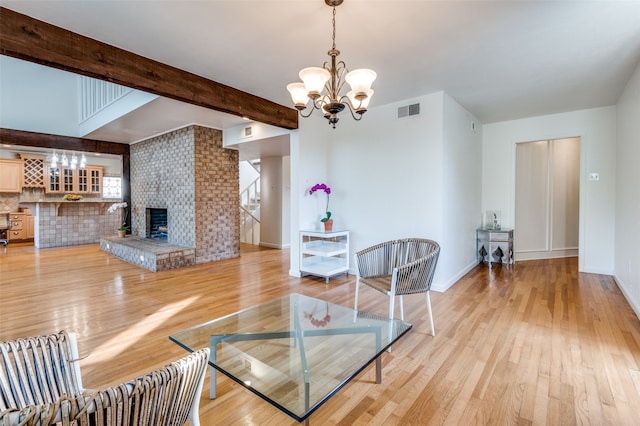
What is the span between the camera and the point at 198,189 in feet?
18.3

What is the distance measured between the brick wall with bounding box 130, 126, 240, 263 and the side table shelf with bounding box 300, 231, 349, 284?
2.10 meters

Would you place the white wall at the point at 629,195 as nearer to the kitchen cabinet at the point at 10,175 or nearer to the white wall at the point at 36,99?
the white wall at the point at 36,99

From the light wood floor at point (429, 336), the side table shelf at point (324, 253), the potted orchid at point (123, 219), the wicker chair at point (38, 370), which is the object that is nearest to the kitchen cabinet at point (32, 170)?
the potted orchid at point (123, 219)

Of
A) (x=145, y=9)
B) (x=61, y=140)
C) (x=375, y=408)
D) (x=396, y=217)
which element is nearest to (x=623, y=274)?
(x=396, y=217)

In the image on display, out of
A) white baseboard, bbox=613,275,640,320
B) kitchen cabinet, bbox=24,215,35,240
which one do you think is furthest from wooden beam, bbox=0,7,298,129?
kitchen cabinet, bbox=24,215,35,240

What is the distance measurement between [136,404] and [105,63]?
110 inches

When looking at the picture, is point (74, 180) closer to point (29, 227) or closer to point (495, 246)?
point (29, 227)

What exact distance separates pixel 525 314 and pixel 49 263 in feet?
25.1

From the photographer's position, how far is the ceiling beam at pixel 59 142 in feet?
19.3

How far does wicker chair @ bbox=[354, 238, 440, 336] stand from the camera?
246 cm

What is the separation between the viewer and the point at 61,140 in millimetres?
6395

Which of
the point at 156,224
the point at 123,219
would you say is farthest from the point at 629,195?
the point at 123,219

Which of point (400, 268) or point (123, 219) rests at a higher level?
point (123, 219)

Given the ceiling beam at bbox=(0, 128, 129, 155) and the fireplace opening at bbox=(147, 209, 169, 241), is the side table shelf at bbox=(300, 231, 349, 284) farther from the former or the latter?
the ceiling beam at bbox=(0, 128, 129, 155)
